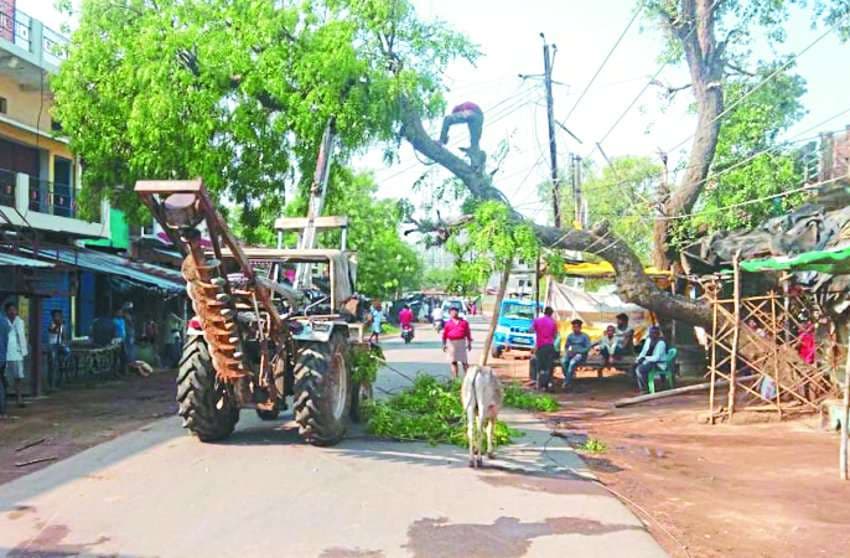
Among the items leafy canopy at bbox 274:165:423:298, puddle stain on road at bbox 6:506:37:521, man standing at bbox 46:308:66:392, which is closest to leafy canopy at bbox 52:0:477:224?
man standing at bbox 46:308:66:392

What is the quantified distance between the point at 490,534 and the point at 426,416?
16.5 feet

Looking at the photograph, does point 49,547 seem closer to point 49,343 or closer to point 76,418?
point 76,418

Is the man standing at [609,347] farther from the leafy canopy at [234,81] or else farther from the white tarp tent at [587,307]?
the leafy canopy at [234,81]

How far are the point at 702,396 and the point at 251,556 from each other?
1261cm

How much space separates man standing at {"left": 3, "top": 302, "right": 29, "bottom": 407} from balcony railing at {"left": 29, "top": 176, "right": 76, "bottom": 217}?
26.4 ft

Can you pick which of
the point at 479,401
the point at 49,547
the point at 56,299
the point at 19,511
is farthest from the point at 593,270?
the point at 49,547

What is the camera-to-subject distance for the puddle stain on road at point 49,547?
230 inches

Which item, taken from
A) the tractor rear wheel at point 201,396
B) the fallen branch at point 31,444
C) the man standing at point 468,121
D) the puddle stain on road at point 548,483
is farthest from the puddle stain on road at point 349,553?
the man standing at point 468,121

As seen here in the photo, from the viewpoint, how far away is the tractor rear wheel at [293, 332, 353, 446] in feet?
31.7

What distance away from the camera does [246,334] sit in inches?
383

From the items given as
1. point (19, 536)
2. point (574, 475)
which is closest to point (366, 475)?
point (574, 475)

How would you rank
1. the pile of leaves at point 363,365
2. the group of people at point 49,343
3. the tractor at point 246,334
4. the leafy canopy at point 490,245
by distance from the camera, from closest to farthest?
the tractor at point 246,334 < the pile of leaves at point 363,365 < the group of people at point 49,343 < the leafy canopy at point 490,245

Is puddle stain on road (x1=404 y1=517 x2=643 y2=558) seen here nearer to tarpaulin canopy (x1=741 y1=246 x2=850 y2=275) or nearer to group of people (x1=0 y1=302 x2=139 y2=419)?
tarpaulin canopy (x1=741 y1=246 x2=850 y2=275)

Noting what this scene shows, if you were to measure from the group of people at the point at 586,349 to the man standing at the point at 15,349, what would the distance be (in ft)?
33.8
